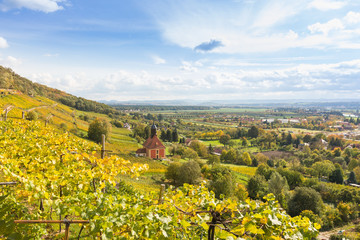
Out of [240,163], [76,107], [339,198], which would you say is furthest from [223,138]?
[76,107]

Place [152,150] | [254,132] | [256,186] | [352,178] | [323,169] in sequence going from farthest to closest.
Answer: [254,132] → [323,169] → [152,150] → [352,178] → [256,186]

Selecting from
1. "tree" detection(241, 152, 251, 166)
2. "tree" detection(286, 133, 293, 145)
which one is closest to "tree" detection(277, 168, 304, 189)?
"tree" detection(241, 152, 251, 166)

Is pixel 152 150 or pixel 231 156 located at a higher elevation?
pixel 152 150

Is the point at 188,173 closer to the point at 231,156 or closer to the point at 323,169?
the point at 231,156

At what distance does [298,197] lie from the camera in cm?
3397

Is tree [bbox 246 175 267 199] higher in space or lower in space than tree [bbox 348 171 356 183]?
higher

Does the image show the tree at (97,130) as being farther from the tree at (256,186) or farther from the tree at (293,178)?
the tree at (293,178)

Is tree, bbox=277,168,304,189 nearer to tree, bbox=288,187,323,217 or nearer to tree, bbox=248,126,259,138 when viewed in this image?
tree, bbox=288,187,323,217

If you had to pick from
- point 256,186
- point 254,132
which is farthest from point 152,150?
point 254,132

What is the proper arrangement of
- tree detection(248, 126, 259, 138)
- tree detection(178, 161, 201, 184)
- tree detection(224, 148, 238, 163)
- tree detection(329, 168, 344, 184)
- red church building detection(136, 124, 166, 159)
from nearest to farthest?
tree detection(178, 161, 201, 184) < tree detection(329, 168, 344, 184) < red church building detection(136, 124, 166, 159) < tree detection(224, 148, 238, 163) < tree detection(248, 126, 259, 138)

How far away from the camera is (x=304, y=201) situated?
33.1 meters

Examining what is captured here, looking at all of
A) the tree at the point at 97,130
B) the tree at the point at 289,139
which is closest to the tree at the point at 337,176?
the tree at the point at 289,139

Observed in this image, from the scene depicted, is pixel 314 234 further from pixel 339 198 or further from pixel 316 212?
pixel 339 198

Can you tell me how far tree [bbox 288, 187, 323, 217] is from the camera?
32.6 m
